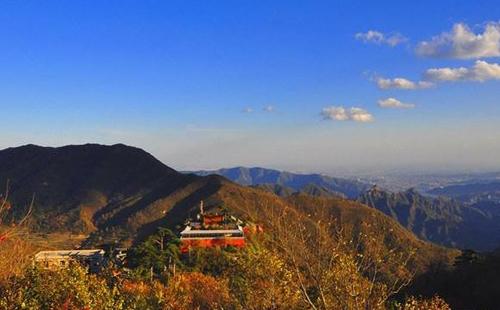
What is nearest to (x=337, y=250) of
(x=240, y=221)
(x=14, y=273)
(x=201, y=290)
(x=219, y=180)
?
(x=14, y=273)

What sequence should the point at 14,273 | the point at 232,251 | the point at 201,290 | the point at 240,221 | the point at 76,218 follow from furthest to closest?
the point at 76,218 < the point at 240,221 < the point at 232,251 < the point at 201,290 < the point at 14,273

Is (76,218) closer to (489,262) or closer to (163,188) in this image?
(163,188)

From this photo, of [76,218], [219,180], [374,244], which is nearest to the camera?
[374,244]

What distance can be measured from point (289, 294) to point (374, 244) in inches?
145

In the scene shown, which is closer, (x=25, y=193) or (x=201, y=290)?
(x=201, y=290)

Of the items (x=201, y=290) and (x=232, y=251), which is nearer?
(x=201, y=290)

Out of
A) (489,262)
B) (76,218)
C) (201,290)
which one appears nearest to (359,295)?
(201,290)

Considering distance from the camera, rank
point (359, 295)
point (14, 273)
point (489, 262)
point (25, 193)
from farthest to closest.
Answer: point (25, 193) < point (489, 262) < point (14, 273) < point (359, 295)

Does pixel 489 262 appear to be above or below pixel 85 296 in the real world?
below

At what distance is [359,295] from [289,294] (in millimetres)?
3155

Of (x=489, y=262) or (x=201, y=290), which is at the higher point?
(x=201, y=290)

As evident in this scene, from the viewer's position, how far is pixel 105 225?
16412 centimetres

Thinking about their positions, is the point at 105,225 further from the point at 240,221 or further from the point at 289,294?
the point at 289,294

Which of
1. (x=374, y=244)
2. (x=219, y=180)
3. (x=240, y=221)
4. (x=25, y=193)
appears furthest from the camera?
(x=25, y=193)
